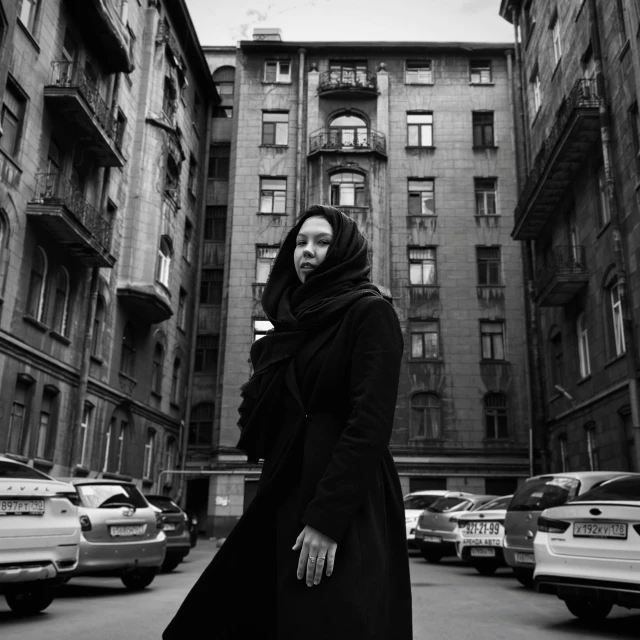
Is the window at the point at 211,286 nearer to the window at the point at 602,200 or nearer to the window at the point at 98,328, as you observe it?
the window at the point at 98,328

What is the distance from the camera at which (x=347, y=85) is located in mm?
36406

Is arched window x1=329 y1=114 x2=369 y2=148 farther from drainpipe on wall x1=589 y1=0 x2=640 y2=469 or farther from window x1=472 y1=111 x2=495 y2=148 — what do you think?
drainpipe on wall x1=589 y1=0 x2=640 y2=469

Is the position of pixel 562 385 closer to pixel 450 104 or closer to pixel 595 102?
pixel 595 102

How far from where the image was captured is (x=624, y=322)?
63.6 feet

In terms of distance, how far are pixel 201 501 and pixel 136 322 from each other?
1064cm

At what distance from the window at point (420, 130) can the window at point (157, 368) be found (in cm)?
1575

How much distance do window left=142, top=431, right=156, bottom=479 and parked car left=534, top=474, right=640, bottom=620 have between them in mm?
23689

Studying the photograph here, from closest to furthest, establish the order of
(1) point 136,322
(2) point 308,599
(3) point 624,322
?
1. (2) point 308,599
2. (3) point 624,322
3. (1) point 136,322

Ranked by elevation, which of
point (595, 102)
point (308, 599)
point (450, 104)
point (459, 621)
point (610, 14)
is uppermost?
point (450, 104)

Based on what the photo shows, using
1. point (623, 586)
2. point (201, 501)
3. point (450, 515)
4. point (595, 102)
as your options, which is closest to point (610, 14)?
point (595, 102)

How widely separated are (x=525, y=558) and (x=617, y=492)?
3.70 metres

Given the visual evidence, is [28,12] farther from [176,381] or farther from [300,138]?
[176,381]

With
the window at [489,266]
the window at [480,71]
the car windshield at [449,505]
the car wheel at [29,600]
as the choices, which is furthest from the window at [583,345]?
the car wheel at [29,600]

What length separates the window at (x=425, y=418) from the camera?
3303 centimetres
